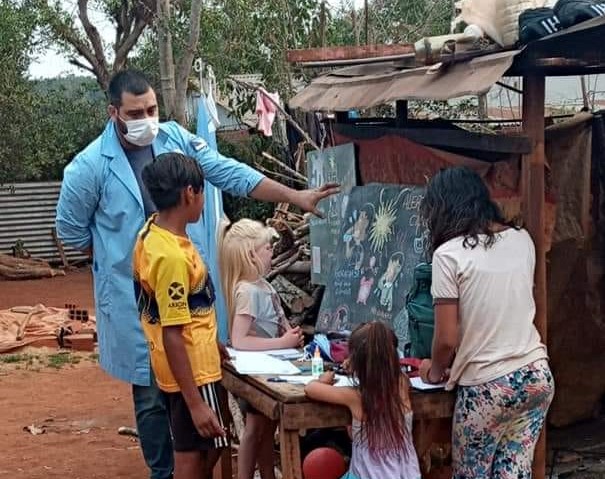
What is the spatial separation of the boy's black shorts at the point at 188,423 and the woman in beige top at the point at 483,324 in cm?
91

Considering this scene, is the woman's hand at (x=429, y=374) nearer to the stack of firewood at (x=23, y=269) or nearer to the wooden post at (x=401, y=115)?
the wooden post at (x=401, y=115)

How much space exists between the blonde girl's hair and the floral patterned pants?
132cm

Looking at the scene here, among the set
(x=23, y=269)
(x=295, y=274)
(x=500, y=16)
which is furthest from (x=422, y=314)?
(x=23, y=269)

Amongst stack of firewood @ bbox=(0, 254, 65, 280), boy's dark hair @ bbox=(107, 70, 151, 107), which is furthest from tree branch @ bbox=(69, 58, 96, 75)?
boy's dark hair @ bbox=(107, 70, 151, 107)

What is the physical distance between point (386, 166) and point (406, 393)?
2417 millimetres

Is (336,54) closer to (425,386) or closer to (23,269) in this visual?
(425,386)

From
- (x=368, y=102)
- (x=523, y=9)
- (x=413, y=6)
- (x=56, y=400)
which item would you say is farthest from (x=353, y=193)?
(x=413, y=6)

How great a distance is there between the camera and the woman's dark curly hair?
158 inches

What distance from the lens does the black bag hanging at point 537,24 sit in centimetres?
424

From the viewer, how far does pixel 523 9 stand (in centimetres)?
447

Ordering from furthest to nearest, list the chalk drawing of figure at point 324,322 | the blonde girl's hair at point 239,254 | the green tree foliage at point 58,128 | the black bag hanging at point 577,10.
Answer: the green tree foliage at point 58,128 < the chalk drawing of figure at point 324,322 < the blonde girl's hair at point 239,254 < the black bag hanging at point 577,10

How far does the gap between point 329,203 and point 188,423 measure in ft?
9.48

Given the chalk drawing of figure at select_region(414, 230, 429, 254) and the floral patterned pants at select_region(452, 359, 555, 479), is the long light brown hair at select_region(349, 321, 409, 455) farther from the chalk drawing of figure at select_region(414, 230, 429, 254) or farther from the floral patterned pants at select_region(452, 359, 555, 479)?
the chalk drawing of figure at select_region(414, 230, 429, 254)

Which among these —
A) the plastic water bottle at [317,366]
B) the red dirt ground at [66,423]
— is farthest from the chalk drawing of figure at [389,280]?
the red dirt ground at [66,423]
